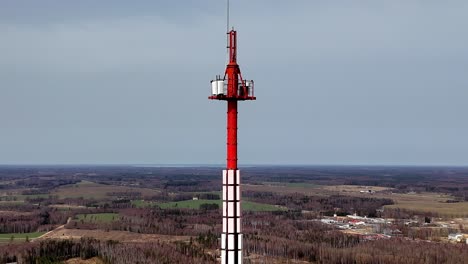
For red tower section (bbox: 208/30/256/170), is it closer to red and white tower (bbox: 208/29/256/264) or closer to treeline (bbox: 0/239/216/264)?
red and white tower (bbox: 208/29/256/264)

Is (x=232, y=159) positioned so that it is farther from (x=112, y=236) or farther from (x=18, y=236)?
(x=18, y=236)

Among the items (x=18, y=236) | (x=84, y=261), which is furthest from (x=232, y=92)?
(x=18, y=236)

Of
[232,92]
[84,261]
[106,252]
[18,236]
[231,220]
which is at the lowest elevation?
[18,236]

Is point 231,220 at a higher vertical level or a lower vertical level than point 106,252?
higher

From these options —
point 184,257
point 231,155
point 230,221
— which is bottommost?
point 184,257

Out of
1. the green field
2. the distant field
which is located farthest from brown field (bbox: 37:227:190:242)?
the green field

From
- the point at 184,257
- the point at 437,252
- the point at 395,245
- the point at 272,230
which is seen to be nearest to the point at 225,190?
the point at 184,257

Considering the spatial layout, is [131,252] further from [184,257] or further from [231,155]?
[231,155]
